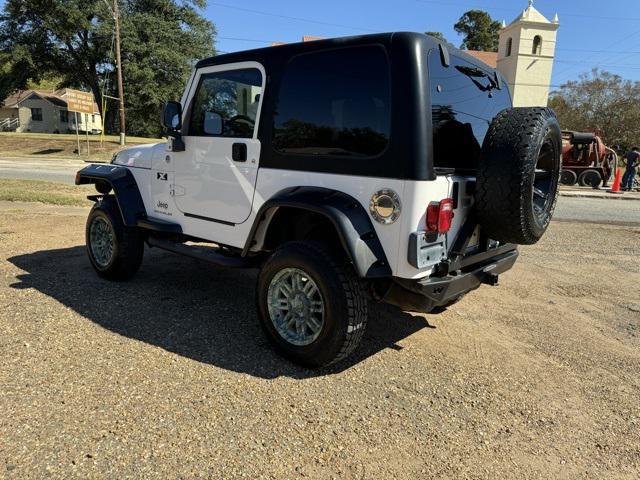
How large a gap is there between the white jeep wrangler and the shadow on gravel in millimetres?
372

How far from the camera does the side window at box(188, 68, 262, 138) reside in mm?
3797

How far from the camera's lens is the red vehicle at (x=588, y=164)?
1975cm

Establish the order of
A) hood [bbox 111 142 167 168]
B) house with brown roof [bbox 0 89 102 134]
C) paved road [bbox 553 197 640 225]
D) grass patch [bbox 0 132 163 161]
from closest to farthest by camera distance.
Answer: hood [bbox 111 142 167 168] < paved road [bbox 553 197 640 225] < grass patch [bbox 0 132 163 161] < house with brown roof [bbox 0 89 102 134]

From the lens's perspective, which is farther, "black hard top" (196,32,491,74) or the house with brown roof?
the house with brown roof

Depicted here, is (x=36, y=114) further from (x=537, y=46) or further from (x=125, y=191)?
(x=125, y=191)

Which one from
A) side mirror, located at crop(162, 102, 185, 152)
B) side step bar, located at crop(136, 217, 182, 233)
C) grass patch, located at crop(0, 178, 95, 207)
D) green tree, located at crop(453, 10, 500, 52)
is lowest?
grass patch, located at crop(0, 178, 95, 207)

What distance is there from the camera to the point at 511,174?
9.82 feet

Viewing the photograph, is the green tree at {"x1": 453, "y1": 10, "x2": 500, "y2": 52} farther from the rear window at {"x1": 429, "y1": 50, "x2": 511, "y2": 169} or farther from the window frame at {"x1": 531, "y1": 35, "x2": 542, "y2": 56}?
the rear window at {"x1": 429, "y1": 50, "x2": 511, "y2": 169}

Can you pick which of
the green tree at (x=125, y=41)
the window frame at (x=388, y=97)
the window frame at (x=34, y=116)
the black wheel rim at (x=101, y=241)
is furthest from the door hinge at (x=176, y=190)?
the window frame at (x=34, y=116)

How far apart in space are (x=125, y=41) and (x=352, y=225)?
1411 inches

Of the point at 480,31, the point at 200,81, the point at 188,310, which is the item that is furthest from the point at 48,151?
the point at 480,31

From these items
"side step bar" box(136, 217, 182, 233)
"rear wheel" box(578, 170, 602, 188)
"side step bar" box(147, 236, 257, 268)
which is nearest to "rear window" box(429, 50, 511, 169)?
"side step bar" box(147, 236, 257, 268)

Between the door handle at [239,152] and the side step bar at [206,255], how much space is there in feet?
2.67

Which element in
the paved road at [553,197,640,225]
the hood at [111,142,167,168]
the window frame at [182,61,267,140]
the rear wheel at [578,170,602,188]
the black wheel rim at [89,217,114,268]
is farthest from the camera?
the rear wheel at [578,170,602,188]
